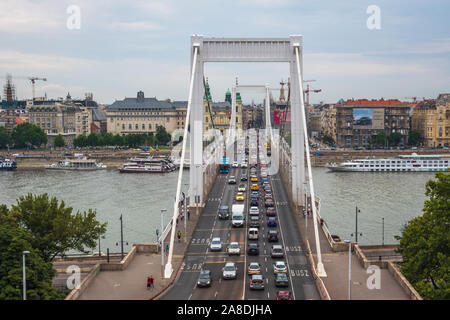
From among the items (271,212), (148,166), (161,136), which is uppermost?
(161,136)

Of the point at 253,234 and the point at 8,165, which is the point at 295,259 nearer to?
the point at 253,234

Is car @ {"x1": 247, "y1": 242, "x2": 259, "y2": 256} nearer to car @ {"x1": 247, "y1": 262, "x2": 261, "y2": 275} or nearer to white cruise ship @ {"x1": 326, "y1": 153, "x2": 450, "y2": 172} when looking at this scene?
car @ {"x1": 247, "y1": 262, "x2": 261, "y2": 275}

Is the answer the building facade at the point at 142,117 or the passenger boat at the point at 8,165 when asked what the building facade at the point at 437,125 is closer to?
the building facade at the point at 142,117

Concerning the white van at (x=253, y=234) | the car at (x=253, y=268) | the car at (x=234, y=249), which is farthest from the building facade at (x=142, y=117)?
the car at (x=253, y=268)

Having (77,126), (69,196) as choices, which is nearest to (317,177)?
(69,196)

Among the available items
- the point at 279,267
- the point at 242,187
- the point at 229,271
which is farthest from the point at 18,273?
the point at 242,187

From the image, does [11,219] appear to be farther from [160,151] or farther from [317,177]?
[160,151]
